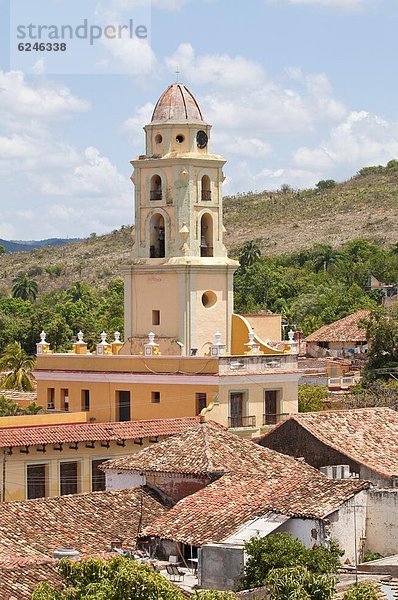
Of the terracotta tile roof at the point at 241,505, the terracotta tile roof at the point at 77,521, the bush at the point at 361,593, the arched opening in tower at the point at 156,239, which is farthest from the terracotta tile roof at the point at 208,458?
the arched opening in tower at the point at 156,239

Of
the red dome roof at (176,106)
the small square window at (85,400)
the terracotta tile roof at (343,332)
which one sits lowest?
the small square window at (85,400)

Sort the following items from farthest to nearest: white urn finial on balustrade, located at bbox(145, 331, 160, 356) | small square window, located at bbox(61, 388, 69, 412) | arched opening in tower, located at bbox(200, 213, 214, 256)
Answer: arched opening in tower, located at bbox(200, 213, 214, 256), small square window, located at bbox(61, 388, 69, 412), white urn finial on balustrade, located at bbox(145, 331, 160, 356)

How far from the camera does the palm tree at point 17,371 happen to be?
6109 cm

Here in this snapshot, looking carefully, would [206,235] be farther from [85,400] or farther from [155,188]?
[85,400]

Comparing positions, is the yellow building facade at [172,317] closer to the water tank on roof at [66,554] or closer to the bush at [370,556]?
the bush at [370,556]

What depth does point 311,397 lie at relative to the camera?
55031 mm

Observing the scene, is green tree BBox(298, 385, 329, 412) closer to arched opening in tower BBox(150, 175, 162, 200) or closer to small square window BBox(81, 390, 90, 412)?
small square window BBox(81, 390, 90, 412)

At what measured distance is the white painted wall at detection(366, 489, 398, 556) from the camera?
3097 centimetres

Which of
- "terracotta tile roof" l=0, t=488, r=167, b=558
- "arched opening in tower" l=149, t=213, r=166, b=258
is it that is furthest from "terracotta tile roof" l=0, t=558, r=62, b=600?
"arched opening in tower" l=149, t=213, r=166, b=258

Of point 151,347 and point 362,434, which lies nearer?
point 362,434

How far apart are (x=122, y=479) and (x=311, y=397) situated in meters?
21.5

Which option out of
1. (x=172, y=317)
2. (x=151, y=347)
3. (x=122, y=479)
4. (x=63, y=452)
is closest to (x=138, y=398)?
(x=151, y=347)

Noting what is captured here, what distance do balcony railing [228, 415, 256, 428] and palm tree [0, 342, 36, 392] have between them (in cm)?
1921

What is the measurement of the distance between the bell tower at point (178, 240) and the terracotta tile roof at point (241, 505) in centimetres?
1383
